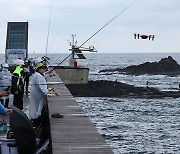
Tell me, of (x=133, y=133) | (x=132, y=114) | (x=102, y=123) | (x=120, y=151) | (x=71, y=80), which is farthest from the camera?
(x=71, y=80)

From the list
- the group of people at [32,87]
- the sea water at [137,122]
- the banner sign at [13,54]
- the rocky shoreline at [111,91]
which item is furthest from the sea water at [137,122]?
the group of people at [32,87]

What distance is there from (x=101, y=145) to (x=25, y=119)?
115 centimetres

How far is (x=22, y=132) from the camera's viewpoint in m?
7.25

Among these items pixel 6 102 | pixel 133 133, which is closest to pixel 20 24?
pixel 133 133

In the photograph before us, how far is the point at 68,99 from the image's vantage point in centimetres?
1359

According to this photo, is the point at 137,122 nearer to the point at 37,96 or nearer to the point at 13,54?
the point at 13,54

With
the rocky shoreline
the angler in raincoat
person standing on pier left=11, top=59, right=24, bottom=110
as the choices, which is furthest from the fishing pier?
the rocky shoreline

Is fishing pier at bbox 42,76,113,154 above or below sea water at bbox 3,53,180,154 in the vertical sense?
above

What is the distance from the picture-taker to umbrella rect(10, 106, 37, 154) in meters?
7.24

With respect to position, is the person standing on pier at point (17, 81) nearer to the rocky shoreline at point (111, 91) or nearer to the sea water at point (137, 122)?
the sea water at point (137, 122)

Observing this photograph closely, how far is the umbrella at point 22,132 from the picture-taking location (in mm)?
7238

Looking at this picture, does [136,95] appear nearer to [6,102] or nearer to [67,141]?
[6,102]

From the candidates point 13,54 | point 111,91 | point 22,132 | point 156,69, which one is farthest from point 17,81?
point 156,69

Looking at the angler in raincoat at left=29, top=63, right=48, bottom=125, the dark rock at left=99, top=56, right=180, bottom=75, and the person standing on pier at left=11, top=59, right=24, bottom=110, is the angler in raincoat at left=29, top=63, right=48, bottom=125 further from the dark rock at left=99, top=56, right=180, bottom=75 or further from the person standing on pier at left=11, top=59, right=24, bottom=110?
the dark rock at left=99, top=56, right=180, bottom=75
